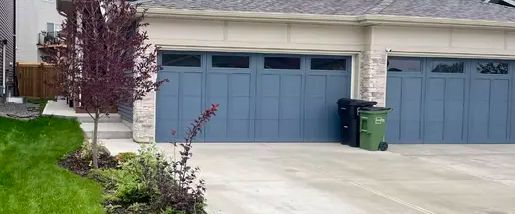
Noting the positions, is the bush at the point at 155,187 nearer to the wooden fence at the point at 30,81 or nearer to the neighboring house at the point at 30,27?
the wooden fence at the point at 30,81

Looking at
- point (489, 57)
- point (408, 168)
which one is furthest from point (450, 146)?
point (408, 168)

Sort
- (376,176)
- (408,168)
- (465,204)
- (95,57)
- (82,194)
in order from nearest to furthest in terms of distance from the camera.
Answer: (82,194) < (465,204) < (95,57) < (376,176) < (408,168)

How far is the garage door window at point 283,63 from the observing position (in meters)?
16.5

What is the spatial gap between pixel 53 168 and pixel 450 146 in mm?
10204

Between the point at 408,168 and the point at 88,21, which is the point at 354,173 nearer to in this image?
the point at 408,168

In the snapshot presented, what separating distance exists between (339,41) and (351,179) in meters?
6.26

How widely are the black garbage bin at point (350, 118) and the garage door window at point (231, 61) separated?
2.51 meters

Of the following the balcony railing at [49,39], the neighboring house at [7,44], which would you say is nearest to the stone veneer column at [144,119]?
the balcony railing at [49,39]

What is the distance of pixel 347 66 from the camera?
1697cm

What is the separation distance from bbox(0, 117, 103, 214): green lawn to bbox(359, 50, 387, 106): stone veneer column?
690cm

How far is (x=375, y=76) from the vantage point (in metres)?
16.3

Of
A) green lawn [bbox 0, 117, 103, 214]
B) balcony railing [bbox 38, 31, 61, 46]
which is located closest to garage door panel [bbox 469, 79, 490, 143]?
green lawn [bbox 0, 117, 103, 214]

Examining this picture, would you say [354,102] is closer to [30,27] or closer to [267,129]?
[267,129]

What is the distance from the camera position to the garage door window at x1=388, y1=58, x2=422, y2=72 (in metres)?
16.9
